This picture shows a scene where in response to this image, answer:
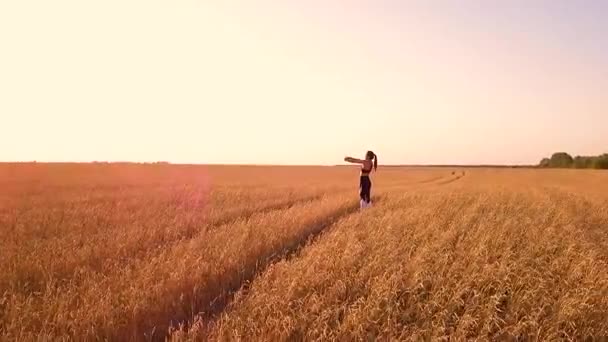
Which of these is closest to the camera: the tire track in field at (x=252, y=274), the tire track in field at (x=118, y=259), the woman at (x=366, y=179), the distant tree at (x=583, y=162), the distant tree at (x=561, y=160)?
the tire track in field at (x=252, y=274)

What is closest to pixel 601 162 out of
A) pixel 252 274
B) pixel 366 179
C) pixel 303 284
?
pixel 366 179

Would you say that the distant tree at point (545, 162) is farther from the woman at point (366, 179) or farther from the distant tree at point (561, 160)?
the woman at point (366, 179)

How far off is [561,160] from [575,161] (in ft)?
48.1

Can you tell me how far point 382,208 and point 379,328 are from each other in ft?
33.4

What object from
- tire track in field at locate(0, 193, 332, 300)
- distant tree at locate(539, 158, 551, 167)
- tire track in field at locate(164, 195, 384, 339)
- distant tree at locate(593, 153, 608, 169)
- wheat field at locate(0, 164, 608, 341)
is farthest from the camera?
distant tree at locate(539, 158, 551, 167)

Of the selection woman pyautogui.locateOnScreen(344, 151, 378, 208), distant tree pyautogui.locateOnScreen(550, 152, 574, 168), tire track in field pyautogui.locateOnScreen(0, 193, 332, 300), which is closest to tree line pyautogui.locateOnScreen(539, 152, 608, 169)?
distant tree pyautogui.locateOnScreen(550, 152, 574, 168)

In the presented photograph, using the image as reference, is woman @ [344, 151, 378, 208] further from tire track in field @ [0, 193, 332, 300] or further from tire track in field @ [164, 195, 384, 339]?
tire track in field @ [0, 193, 332, 300]

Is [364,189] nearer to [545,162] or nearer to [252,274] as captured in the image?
[252,274]

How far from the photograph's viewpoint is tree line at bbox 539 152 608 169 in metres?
110

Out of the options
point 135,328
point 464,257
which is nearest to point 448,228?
point 464,257

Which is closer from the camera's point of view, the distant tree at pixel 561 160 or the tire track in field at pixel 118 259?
the tire track in field at pixel 118 259

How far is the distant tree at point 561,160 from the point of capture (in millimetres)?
135125

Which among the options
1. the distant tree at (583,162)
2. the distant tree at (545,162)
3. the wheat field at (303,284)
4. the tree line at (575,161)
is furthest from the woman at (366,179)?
the distant tree at (545,162)

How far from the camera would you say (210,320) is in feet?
17.2
